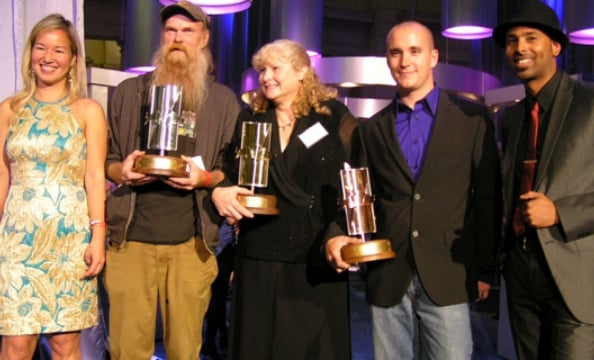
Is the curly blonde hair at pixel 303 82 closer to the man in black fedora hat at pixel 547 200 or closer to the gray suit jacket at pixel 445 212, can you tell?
the gray suit jacket at pixel 445 212

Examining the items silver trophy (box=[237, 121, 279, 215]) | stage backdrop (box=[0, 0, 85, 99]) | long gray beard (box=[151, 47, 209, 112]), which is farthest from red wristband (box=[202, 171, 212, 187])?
stage backdrop (box=[0, 0, 85, 99])

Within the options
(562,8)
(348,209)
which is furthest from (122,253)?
(562,8)

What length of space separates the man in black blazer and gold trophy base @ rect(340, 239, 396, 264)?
0.25 ft

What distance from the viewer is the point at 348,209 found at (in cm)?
244

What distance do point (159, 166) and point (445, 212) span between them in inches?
41.9

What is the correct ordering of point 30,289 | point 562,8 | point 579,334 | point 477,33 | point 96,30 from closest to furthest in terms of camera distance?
1. point 579,334
2. point 30,289
3. point 562,8
4. point 477,33
5. point 96,30

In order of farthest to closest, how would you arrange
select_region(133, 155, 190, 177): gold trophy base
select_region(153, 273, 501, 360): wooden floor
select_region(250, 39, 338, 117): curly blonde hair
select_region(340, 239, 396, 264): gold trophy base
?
select_region(153, 273, 501, 360): wooden floor → select_region(250, 39, 338, 117): curly blonde hair → select_region(133, 155, 190, 177): gold trophy base → select_region(340, 239, 396, 264): gold trophy base

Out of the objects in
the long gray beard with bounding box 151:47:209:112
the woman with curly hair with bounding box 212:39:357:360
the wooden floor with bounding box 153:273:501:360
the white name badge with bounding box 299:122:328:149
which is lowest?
the wooden floor with bounding box 153:273:501:360

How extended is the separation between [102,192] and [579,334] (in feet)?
6.22

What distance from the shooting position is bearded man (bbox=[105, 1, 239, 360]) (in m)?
2.65

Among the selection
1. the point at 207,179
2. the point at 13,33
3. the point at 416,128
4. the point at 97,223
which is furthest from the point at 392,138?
the point at 13,33

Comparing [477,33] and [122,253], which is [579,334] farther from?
[477,33]

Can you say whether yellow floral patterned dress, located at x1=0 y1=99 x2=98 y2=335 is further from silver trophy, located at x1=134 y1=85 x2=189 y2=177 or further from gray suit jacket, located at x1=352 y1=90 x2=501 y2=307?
gray suit jacket, located at x1=352 y1=90 x2=501 y2=307

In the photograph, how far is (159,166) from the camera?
2383mm
